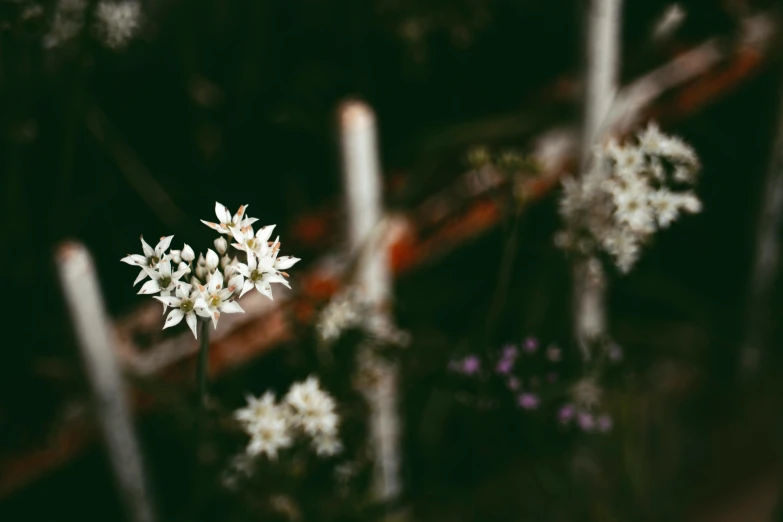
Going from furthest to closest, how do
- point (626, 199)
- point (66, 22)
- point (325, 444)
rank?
point (66, 22) → point (325, 444) → point (626, 199)

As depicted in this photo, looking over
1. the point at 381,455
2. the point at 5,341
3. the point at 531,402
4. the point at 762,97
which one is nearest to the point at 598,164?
the point at 531,402

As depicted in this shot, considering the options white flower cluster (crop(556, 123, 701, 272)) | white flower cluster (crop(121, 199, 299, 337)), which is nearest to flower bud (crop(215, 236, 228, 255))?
white flower cluster (crop(121, 199, 299, 337))

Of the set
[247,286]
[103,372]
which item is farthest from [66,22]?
[247,286]

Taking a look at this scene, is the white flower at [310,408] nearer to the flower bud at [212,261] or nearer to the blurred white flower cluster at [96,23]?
the flower bud at [212,261]

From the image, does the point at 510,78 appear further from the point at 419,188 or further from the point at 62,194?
the point at 62,194

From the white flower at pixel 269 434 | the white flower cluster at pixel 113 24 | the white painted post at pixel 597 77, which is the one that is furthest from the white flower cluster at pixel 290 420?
the white flower cluster at pixel 113 24

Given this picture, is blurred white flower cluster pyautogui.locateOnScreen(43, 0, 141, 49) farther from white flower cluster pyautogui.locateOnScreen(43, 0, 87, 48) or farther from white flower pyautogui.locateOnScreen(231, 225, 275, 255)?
white flower pyautogui.locateOnScreen(231, 225, 275, 255)

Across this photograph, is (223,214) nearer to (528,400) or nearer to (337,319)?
(337,319)
